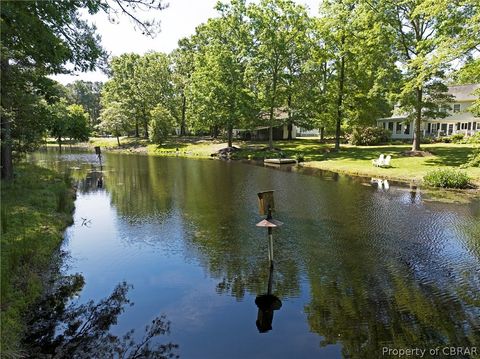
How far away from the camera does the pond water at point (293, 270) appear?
7453 millimetres

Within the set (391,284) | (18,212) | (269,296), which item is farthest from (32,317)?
(391,284)

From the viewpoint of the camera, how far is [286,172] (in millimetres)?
31266

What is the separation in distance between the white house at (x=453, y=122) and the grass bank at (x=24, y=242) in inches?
1785

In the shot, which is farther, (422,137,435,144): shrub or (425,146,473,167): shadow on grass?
(422,137,435,144): shrub

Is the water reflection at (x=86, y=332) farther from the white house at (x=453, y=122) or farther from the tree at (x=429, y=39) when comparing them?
the white house at (x=453, y=122)

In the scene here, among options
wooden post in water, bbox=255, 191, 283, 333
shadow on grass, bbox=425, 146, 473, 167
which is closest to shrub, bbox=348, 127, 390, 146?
shadow on grass, bbox=425, 146, 473, 167

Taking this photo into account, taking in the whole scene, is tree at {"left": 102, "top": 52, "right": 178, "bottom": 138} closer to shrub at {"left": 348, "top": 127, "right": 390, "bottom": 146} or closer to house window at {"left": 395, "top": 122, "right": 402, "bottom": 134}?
shrub at {"left": 348, "top": 127, "right": 390, "bottom": 146}

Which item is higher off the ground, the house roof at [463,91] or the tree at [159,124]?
the house roof at [463,91]

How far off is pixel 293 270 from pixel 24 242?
751 cm

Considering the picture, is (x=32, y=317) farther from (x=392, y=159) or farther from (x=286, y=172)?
(x=392, y=159)

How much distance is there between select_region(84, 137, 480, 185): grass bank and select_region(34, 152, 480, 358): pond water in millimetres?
9306

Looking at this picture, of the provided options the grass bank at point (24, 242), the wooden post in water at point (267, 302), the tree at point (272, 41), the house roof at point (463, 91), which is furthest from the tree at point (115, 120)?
the wooden post in water at point (267, 302)

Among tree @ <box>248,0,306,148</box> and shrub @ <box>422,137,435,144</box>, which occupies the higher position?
tree @ <box>248,0,306,148</box>

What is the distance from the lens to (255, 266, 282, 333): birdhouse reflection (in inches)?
309
